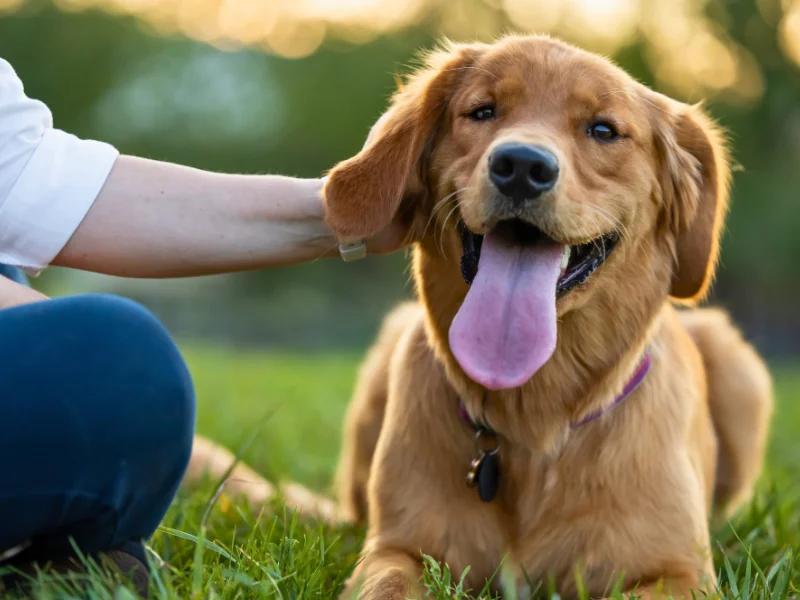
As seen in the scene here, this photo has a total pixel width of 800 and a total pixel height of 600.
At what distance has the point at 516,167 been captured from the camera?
7.69ft

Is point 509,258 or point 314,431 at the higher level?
point 509,258

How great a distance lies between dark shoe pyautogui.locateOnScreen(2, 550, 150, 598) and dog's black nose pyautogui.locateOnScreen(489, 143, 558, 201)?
4.11 ft

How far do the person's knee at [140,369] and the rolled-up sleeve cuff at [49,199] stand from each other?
0.43 m

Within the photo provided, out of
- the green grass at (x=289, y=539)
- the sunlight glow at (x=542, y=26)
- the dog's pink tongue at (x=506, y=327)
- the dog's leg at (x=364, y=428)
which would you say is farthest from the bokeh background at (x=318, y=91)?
the dog's pink tongue at (x=506, y=327)

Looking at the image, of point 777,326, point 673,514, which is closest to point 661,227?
point 673,514

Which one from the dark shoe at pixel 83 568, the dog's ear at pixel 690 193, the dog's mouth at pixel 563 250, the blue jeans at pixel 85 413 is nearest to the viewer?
the blue jeans at pixel 85 413

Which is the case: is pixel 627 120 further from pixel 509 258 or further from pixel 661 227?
pixel 509 258

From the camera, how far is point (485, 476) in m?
2.62

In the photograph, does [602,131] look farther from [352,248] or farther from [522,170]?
[352,248]

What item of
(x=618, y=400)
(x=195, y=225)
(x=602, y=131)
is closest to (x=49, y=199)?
(x=195, y=225)

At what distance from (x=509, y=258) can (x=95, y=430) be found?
46.5 inches

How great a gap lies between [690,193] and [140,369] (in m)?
1.78

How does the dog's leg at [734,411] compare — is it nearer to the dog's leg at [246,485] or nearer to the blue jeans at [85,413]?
the dog's leg at [246,485]

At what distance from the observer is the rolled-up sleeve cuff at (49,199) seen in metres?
2.21
